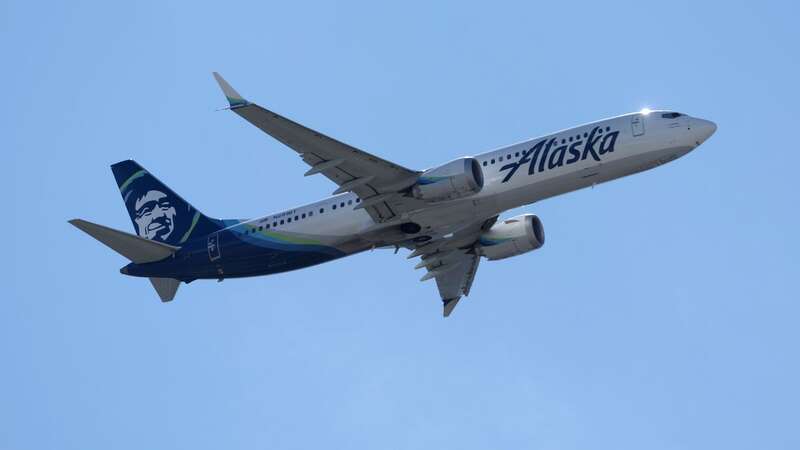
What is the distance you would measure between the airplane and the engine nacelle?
0.05 metres

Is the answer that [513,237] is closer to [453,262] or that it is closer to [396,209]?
[453,262]

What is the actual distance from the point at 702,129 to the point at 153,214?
26.4m

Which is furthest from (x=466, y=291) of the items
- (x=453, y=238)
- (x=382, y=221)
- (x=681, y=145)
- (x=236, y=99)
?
(x=236, y=99)

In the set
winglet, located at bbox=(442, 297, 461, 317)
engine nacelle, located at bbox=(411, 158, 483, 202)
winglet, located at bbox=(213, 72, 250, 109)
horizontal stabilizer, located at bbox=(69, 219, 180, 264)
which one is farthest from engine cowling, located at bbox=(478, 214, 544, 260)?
winglet, located at bbox=(213, 72, 250, 109)

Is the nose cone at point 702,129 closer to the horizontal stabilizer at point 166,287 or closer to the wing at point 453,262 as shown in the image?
the wing at point 453,262

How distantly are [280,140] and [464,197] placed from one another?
8.21 m

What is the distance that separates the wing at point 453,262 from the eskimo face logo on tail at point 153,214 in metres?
11.9

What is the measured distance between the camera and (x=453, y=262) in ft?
204

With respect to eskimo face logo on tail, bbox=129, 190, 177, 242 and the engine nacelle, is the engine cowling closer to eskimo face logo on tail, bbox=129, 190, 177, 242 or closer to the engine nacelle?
the engine nacelle

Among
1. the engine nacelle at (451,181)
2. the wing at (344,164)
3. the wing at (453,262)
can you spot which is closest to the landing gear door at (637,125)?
the engine nacelle at (451,181)

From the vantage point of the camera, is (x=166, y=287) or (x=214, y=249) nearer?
(x=214, y=249)

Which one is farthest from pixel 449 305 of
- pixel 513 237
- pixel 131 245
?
pixel 131 245

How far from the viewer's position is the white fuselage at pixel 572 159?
53.5 m

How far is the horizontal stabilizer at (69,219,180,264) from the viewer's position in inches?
2200
